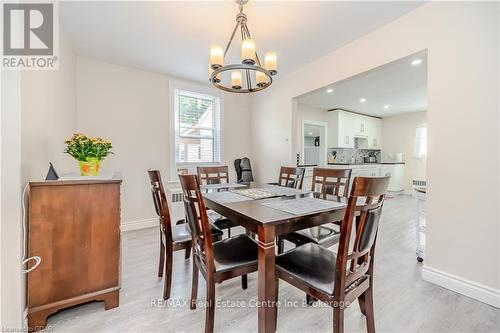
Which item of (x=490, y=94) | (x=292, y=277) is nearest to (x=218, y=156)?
(x=292, y=277)

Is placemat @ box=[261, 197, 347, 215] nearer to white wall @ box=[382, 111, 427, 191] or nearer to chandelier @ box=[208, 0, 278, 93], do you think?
chandelier @ box=[208, 0, 278, 93]

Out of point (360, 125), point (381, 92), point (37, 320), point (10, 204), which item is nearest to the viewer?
point (10, 204)

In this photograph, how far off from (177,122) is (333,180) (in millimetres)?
2761

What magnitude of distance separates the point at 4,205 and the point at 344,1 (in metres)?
2.85

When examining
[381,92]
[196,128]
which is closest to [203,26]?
[196,128]

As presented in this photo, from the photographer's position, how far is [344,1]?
1.95 metres

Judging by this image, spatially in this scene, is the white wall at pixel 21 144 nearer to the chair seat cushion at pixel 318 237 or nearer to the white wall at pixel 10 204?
the white wall at pixel 10 204

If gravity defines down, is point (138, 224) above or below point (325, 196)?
below

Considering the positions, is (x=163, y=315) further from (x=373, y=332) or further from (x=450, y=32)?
(x=450, y=32)

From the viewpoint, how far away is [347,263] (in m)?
1.10

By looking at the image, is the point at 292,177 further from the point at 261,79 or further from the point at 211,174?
the point at 261,79

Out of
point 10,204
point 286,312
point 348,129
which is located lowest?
point 286,312

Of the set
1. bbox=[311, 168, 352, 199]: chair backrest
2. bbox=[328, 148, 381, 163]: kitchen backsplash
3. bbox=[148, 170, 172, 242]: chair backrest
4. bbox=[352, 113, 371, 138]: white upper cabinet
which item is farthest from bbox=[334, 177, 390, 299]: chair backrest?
bbox=[352, 113, 371, 138]: white upper cabinet

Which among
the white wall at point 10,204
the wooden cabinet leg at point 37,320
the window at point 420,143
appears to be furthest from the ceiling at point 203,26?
the window at point 420,143
